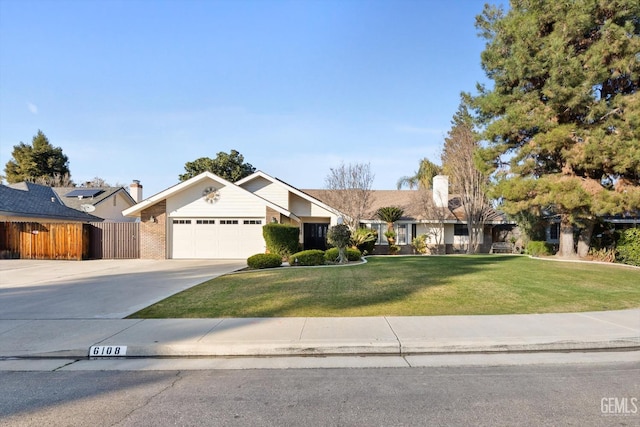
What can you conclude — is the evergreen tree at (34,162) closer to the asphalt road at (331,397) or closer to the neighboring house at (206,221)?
the neighboring house at (206,221)

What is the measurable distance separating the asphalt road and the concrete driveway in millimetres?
3281

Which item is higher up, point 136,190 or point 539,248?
point 136,190

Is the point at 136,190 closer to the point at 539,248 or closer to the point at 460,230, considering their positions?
the point at 460,230

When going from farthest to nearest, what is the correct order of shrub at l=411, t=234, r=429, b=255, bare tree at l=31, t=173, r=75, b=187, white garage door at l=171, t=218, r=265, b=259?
1. bare tree at l=31, t=173, r=75, b=187
2. shrub at l=411, t=234, r=429, b=255
3. white garage door at l=171, t=218, r=265, b=259

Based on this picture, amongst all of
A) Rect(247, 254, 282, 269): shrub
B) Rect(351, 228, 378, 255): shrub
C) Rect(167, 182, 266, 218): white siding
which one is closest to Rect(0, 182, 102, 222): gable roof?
Rect(167, 182, 266, 218): white siding

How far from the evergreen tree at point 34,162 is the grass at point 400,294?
41.2 m

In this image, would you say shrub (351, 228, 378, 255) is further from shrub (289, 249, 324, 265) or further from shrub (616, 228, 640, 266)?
shrub (616, 228, 640, 266)

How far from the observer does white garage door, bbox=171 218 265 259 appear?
2020 centimetres

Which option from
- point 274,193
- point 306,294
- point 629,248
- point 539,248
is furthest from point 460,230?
point 306,294

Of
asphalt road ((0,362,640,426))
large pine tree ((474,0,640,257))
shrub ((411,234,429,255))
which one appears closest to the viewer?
asphalt road ((0,362,640,426))

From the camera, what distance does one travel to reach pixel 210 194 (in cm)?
2017

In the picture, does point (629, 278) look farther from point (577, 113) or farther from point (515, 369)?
point (515, 369)

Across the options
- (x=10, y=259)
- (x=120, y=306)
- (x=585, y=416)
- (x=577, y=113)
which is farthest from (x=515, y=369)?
(x=10, y=259)

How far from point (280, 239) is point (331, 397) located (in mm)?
13097
